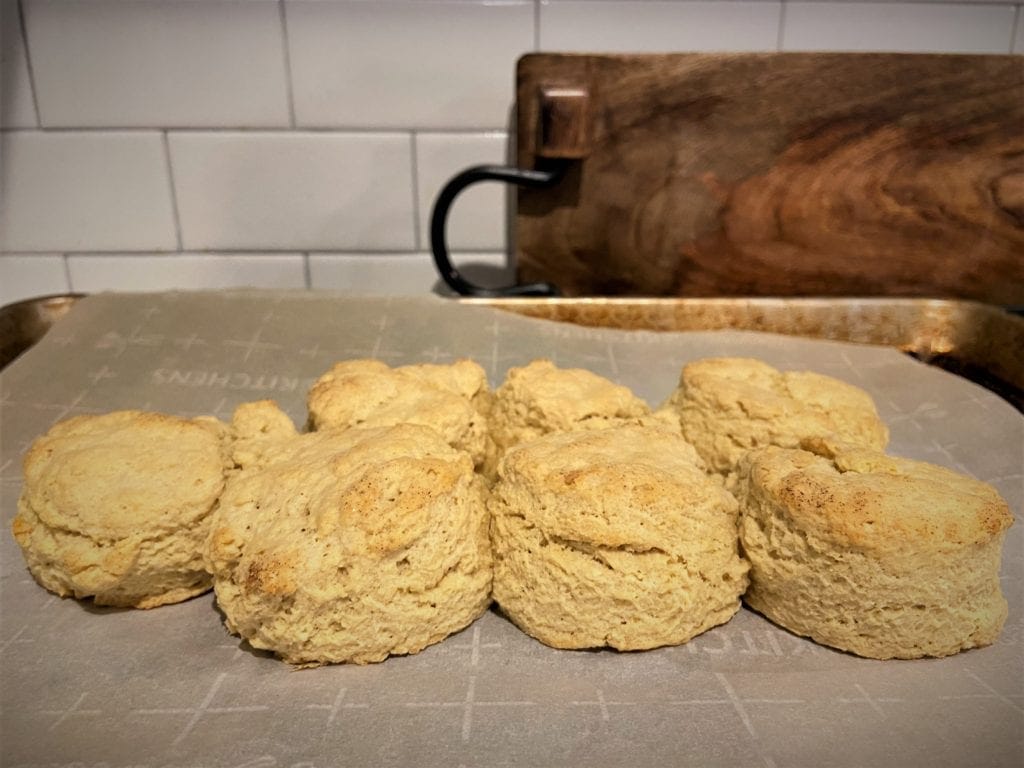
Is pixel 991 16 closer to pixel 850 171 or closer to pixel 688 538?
pixel 850 171

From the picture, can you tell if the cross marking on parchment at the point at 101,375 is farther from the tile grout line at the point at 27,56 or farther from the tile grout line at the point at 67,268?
the tile grout line at the point at 27,56

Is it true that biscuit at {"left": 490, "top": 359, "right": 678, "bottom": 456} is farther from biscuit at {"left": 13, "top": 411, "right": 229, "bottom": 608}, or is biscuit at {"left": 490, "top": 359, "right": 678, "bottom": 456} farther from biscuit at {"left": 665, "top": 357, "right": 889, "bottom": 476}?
biscuit at {"left": 13, "top": 411, "right": 229, "bottom": 608}

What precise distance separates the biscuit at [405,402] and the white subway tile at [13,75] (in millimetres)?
1289

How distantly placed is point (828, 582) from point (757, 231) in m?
1.16

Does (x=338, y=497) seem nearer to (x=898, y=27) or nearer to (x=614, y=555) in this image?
(x=614, y=555)

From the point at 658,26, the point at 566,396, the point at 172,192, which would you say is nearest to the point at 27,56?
the point at 172,192

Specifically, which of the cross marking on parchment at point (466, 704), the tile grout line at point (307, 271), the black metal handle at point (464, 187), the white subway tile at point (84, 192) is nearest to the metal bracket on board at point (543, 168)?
the black metal handle at point (464, 187)

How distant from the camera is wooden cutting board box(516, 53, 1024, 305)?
1.77 meters

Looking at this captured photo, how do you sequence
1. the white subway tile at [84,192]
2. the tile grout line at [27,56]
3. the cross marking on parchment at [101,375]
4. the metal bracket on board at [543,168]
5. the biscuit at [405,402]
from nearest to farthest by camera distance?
the biscuit at [405,402]
the cross marking on parchment at [101,375]
the metal bracket on board at [543,168]
the tile grout line at [27,56]
the white subway tile at [84,192]

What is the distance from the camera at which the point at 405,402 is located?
118cm

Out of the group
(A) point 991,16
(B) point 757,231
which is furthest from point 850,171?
(A) point 991,16

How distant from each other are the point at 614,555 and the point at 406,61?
4.68 ft

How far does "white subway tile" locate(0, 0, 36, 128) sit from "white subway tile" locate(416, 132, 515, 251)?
97cm

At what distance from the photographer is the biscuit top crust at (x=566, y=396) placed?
1.18 metres
